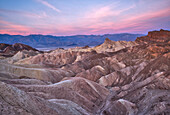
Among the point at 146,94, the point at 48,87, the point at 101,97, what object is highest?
the point at 48,87

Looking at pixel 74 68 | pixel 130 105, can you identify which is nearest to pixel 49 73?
pixel 74 68

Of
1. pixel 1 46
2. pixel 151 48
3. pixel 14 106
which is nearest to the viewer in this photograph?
pixel 14 106

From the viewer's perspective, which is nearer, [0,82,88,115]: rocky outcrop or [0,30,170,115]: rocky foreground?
[0,82,88,115]: rocky outcrop

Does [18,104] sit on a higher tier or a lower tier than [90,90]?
higher

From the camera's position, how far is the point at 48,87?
810 inches

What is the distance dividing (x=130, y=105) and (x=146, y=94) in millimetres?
3694

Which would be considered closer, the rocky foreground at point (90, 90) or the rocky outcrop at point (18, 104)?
the rocky outcrop at point (18, 104)

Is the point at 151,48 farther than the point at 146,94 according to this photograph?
Yes

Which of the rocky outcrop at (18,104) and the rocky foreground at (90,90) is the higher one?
the rocky outcrop at (18,104)

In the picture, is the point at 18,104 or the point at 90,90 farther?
the point at 90,90

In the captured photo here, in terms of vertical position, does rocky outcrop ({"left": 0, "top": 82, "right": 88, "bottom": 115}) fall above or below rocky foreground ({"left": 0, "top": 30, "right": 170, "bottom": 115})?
above

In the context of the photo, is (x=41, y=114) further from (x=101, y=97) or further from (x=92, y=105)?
(x=101, y=97)

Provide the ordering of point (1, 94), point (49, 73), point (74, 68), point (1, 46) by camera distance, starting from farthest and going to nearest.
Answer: point (1, 46) < point (74, 68) < point (49, 73) < point (1, 94)

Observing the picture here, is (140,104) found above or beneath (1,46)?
beneath
